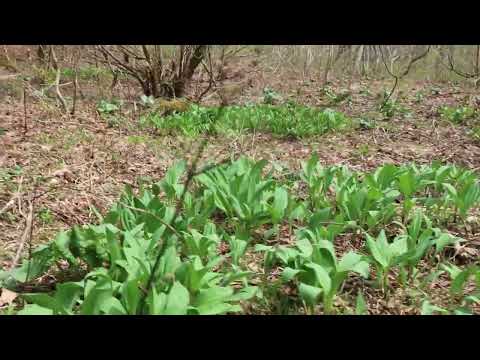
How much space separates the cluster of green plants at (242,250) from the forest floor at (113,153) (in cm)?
31

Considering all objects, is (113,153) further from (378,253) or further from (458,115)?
(458,115)

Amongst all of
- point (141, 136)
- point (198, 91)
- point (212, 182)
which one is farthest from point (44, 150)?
point (198, 91)

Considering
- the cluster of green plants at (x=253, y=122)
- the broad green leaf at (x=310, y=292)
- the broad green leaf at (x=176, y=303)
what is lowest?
the broad green leaf at (x=310, y=292)

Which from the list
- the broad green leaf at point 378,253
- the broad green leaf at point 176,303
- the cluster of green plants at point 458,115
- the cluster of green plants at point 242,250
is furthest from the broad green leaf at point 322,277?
the cluster of green plants at point 458,115

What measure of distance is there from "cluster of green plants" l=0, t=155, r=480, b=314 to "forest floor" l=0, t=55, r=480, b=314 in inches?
12.2

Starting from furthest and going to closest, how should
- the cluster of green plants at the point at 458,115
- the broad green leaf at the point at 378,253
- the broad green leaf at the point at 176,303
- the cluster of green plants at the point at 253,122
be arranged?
the cluster of green plants at the point at 458,115 → the cluster of green plants at the point at 253,122 → the broad green leaf at the point at 378,253 → the broad green leaf at the point at 176,303

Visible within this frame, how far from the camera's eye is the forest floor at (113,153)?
11.1ft

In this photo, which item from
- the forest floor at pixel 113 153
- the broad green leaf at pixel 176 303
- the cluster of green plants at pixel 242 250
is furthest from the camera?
the forest floor at pixel 113 153

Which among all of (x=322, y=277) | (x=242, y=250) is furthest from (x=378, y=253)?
(x=242, y=250)

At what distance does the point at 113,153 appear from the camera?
5258 mm

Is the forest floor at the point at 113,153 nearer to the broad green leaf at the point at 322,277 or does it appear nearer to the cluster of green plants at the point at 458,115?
the cluster of green plants at the point at 458,115

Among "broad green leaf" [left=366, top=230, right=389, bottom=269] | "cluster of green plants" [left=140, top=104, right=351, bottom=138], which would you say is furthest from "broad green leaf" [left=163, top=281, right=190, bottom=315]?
"cluster of green plants" [left=140, top=104, right=351, bottom=138]

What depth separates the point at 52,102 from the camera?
7578mm

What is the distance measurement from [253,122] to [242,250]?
441cm
